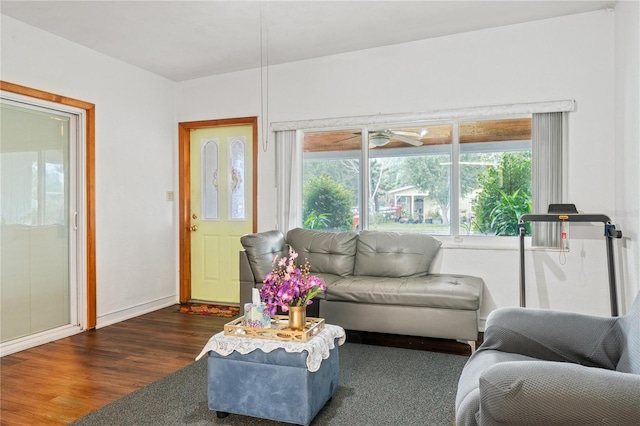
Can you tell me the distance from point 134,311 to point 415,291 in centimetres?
303

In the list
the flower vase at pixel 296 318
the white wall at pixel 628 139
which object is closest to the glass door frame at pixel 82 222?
the flower vase at pixel 296 318

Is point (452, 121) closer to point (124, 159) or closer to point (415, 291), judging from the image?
point (415, 291)

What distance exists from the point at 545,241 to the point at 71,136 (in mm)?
4376

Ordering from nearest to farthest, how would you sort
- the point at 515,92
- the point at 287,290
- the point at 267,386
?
1. the point at 267,386
2. the point at 287,290
3. the point at 515,92

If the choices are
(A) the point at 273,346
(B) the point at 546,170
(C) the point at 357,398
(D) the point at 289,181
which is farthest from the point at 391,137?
(A) the point at 273,346

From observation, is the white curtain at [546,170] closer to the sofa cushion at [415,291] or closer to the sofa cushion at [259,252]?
the sofa cushion at [415,291]

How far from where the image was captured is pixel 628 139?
321 cm

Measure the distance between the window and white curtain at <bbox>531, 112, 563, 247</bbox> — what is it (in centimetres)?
11

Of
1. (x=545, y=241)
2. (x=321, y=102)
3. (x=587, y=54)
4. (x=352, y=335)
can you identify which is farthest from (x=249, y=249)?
(x=587, y=54)

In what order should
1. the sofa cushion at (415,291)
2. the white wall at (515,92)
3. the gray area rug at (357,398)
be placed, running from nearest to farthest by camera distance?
the gray area rug at (357,398) < the sofa cushion at (415,291) < the white wall at (515,92)

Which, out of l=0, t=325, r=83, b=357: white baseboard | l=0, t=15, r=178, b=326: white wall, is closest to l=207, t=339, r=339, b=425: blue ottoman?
l=0, t=325, r=83, b=357: white baseboard

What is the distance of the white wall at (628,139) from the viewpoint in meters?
3.00

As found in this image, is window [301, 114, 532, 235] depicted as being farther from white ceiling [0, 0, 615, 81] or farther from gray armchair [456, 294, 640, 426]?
gray armchair [456, 294, 640, 426]

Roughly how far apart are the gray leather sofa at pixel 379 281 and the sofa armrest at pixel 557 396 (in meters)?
1.99
